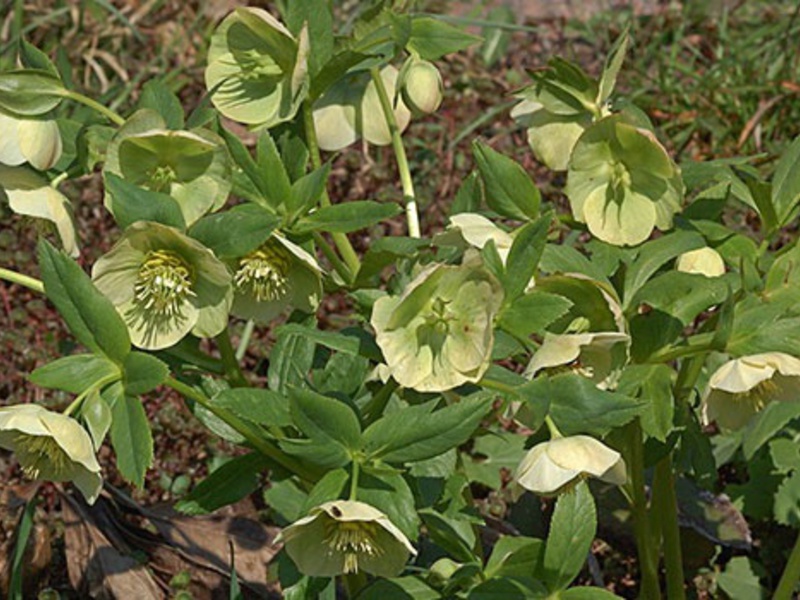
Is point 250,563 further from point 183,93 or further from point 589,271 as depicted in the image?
point 183,93

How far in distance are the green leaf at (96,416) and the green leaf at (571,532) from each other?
0.43 m

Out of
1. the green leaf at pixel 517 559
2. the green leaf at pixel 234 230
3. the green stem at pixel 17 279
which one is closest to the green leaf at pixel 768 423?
the green leaf at pixel 517 559

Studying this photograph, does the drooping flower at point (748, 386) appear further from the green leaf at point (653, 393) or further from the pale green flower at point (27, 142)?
the pale green flower at point (27, 142)

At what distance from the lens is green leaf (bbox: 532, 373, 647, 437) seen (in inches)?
48.4

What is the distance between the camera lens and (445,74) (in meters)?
3.12

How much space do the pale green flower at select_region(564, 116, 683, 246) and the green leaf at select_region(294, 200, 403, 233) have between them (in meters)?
0.22

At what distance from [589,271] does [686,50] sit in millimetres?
1957

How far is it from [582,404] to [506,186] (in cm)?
28

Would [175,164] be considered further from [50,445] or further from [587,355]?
[587,355]

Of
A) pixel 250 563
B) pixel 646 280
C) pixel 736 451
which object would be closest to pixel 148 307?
pixel 646 280

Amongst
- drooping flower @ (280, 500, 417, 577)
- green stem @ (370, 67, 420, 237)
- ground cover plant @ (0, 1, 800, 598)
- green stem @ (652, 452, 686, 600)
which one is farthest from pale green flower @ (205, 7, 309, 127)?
green stem @ (652, 452, 686, 600)

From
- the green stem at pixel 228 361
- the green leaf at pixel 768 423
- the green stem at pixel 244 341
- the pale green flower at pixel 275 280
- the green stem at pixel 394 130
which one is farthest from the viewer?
the green stem at pixel 244 341

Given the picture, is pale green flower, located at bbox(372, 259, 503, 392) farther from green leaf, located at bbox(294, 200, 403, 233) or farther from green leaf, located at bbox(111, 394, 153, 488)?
green leaf, located at bbox(111, 394, 153, 488)

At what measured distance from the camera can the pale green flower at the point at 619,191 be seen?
142cm
